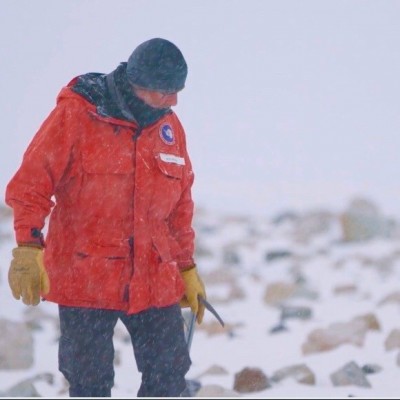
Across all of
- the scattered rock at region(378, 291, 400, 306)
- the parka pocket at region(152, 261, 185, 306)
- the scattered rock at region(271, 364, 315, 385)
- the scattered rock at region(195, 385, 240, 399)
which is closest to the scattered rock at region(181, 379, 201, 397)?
the scattered rock at region(195, 385, 240, 399)

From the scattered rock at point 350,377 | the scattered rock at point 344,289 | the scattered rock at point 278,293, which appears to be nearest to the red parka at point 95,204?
the scattered rock at point 350,377

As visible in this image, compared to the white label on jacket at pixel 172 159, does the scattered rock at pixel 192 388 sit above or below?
below

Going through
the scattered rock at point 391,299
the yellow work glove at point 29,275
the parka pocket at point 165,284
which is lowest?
the scattered rock at point 391,299

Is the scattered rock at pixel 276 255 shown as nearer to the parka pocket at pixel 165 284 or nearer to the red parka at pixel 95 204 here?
the parka pocket at pixel 165 284

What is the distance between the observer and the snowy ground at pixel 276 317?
592 cm

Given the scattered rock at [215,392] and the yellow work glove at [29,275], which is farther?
the scattered rock at [215,392]

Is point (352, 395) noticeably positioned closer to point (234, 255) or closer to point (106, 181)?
point (106, 181)

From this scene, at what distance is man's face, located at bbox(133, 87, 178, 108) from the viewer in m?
3.73

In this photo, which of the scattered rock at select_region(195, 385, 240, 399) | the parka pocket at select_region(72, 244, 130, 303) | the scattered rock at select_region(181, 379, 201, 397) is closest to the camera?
the parka pocket at select_region(72, 244, 130, 303)

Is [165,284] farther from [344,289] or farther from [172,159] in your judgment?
[344,289]

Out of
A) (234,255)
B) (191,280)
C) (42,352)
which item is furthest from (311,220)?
(191,280)

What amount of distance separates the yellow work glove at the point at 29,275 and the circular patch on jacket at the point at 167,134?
0.62 m

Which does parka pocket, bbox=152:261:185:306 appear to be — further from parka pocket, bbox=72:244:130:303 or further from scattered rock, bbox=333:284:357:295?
scattered rock, bbox=333:284:357:295

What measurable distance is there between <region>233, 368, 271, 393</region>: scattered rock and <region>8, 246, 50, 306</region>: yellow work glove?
2125 millimetres
